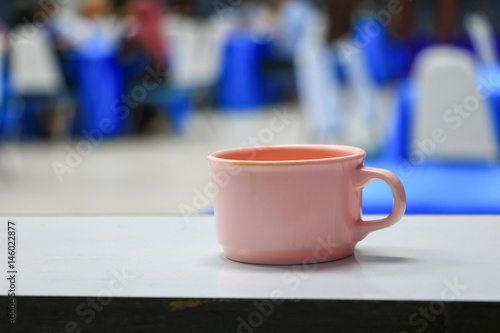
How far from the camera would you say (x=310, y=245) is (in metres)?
0.54

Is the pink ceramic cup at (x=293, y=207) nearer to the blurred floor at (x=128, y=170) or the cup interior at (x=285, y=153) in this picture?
the cup interior at (x=285, y=153)

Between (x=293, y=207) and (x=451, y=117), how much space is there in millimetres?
1425

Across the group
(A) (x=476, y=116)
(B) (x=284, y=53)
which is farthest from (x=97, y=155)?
(A) (x=476, y=116)

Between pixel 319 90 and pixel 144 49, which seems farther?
pixel 144 49

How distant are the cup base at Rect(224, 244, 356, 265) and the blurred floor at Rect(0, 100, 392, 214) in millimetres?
2124

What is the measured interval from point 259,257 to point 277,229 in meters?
0.03

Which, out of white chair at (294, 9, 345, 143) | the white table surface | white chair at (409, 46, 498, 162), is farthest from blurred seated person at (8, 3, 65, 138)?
the white table surface

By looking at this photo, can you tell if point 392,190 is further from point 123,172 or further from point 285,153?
point 123,172

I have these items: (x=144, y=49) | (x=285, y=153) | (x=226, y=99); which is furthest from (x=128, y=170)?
(x=285, y=153)

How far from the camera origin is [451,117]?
6.15 ft

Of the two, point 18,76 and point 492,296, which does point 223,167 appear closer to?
point 492,296

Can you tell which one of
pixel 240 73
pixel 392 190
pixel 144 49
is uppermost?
pixel 144 49

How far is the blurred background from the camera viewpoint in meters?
1.89

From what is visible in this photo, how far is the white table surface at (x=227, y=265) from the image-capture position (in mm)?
480
